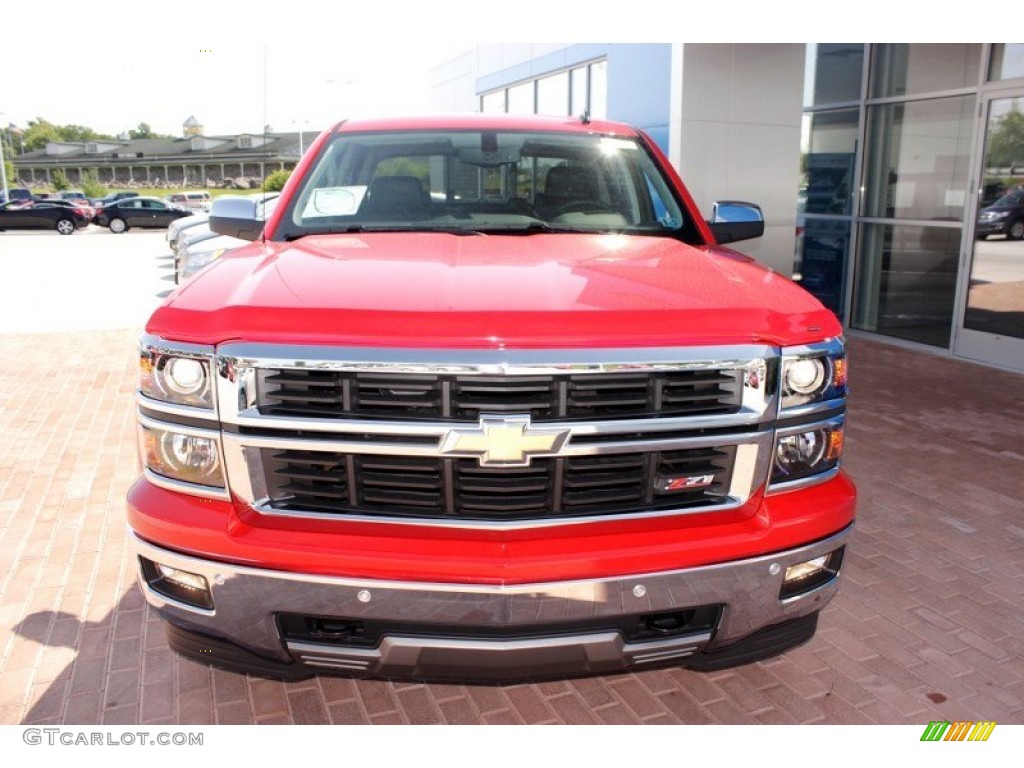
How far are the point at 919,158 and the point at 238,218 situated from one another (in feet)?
26.2

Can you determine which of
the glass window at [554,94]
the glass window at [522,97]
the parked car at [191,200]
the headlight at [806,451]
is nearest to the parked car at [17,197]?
the parked car at [191,200]

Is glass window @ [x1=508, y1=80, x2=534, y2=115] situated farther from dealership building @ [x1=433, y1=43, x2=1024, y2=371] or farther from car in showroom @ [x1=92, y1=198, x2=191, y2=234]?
car in showroom @ [x1=92, y1=198, x2=191, y2=234]

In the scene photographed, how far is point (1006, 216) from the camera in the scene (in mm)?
8180

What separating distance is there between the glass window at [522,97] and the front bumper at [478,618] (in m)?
14.7

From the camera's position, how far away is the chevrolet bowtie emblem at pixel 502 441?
2156 mm

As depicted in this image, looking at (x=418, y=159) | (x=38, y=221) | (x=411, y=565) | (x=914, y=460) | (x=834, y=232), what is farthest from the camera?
(x=38, y=221)

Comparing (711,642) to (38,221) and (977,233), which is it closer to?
(977,233)

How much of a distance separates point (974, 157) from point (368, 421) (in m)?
8.22

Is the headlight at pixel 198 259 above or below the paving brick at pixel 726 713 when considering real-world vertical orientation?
above

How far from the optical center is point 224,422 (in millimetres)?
2236

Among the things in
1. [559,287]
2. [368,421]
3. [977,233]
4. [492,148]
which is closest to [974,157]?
[977,233]

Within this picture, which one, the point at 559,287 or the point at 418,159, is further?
the point at 418,159

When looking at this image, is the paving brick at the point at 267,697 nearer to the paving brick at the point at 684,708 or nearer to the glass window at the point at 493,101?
the paving brick at the point at 684,708

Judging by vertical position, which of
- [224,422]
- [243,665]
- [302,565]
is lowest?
[243,665]
